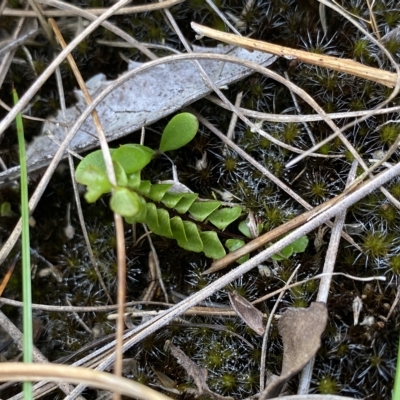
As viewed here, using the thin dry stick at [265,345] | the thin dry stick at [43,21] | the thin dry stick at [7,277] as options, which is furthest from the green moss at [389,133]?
the thin dry stick at [7,277]

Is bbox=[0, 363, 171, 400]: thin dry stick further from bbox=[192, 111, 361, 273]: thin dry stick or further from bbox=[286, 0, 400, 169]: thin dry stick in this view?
bbox=[286, 0, 400, 169]: thin dry stick

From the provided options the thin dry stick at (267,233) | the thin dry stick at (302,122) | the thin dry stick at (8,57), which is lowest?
the thin dry stick at (267,233)

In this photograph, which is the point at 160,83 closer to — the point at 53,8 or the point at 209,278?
the point at 53,8

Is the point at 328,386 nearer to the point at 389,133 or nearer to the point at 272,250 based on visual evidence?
the point at 272,250

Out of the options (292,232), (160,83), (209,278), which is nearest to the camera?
(292,232)

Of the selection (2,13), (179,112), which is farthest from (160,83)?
(2,13)

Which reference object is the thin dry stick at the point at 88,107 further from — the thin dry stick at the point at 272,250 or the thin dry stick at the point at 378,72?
the thin dry stick at the point at 272,250

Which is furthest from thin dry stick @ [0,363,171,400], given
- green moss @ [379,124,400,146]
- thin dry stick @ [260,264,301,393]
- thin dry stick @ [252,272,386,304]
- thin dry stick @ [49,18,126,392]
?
green moss @ [379,124,400,146]
